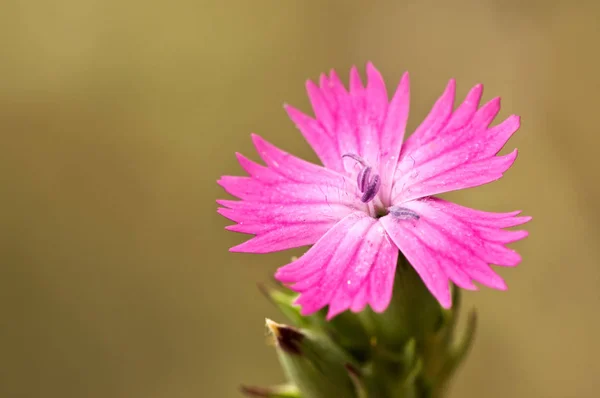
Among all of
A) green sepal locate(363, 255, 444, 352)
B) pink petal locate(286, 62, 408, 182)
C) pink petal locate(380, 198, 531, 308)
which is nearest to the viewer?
pink petal locate(380, 198, 531, 308)

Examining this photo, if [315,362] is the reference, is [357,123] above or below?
above

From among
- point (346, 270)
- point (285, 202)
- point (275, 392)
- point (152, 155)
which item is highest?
point (152, 155)

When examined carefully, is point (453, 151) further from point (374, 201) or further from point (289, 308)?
point (289, 308)

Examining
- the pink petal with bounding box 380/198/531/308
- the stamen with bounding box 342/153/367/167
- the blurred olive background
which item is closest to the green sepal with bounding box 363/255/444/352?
the pink petal with bounding box 380/198/531/308

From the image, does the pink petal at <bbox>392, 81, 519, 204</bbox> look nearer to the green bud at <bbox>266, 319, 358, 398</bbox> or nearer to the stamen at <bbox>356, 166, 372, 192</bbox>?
the stamen at <bbox>356, 166, 372, 192</bbox>

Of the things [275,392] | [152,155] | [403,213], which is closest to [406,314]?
[403,213]
